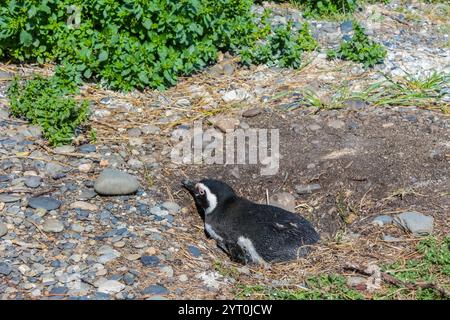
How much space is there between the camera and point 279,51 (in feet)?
26.9

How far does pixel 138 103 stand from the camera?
24.7 ft

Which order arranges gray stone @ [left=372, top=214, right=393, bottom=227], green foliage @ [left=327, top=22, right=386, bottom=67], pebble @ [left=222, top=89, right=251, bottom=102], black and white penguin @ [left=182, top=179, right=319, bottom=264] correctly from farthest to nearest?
green foliage @ [left=327, top=22, right=386, bottom=67], pebble @ [left=222, top=89, right=251, bottom=102], gray stone @ [left=372, top=214, right=393, bottom=227], black and white penguin @ [left=182, top=179, right=319, bottom=264]

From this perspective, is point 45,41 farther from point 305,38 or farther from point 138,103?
point 305,38

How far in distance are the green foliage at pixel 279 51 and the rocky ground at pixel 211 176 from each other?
0.11 metres

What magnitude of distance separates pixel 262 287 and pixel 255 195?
1441 millimetres

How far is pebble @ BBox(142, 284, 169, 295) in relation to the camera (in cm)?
528

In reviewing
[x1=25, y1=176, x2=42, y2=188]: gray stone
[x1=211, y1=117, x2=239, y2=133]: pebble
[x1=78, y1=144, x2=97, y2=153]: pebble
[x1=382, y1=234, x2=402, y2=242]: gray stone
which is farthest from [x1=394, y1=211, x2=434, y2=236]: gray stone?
[x1=25, y1=176, x2=42, y2=188]: gray stone

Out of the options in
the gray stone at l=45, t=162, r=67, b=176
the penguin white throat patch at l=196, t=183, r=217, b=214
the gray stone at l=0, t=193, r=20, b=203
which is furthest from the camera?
the gray stone at l=45, t=162, r=67, b=176

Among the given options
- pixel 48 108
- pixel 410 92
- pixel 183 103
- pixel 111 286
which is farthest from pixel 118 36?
pixel 111 286

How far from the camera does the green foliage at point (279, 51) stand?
8.05m

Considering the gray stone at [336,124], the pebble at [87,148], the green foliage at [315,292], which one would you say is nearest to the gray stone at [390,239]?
the green foliage at [315,292]

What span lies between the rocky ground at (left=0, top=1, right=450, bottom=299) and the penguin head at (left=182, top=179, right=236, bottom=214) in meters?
0.18

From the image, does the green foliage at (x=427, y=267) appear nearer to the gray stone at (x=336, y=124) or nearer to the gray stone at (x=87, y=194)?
the gray stone at (x=336, y=124)

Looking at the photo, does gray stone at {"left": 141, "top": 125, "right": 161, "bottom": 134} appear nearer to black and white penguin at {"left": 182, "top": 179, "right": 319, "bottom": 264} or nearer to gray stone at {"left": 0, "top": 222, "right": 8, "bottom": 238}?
black and white penguin at {"left": 182, "top": 179, "right": 319, "bottom": 264}
